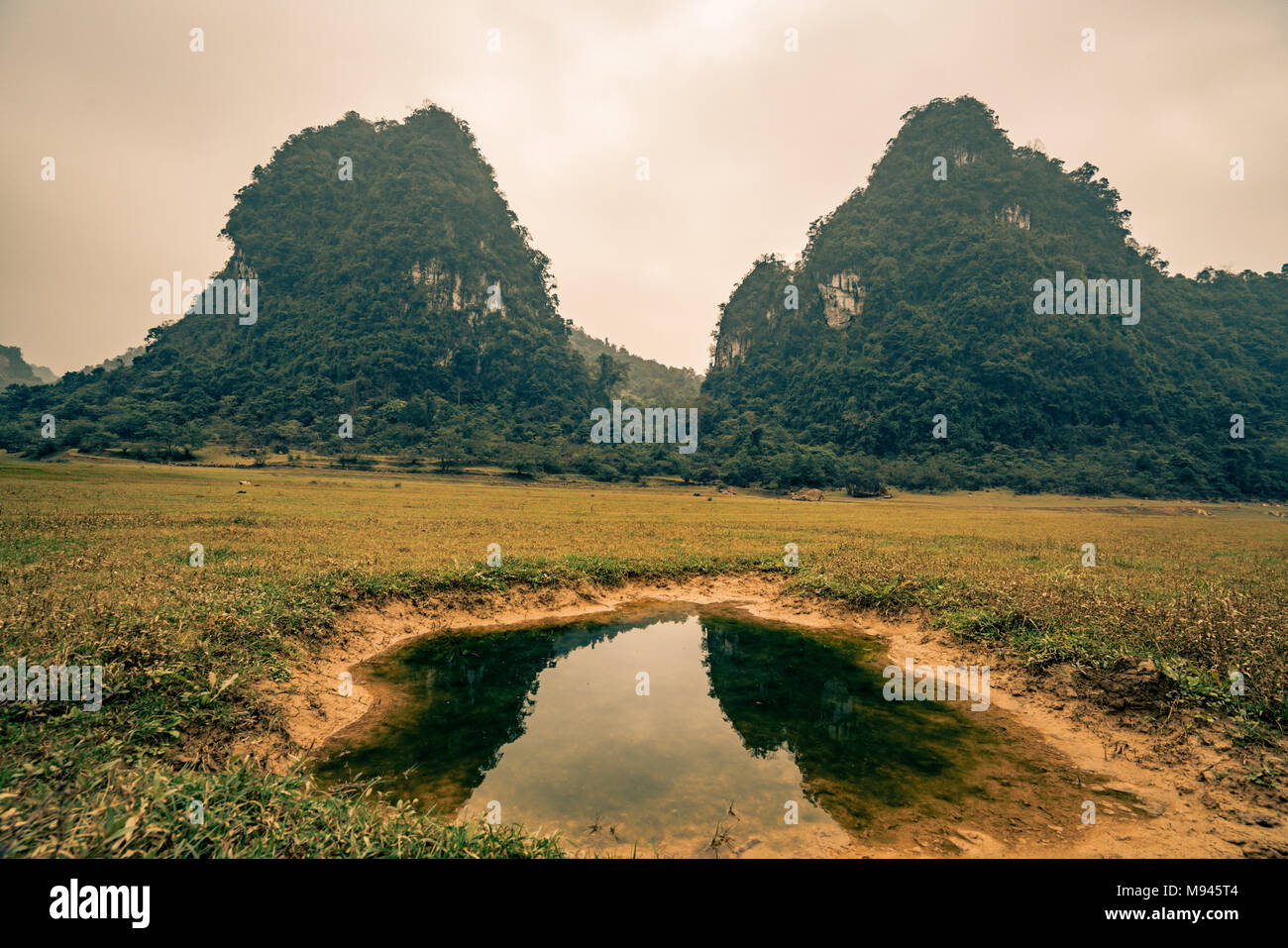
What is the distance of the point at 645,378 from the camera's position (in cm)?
17288

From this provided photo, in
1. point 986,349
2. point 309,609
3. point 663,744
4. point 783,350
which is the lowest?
point 663,744

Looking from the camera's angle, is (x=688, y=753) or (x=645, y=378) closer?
(x=688, y=753)

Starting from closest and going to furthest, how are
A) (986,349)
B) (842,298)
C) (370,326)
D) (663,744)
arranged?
(663,744), (986,349), (370,326), (842,298)

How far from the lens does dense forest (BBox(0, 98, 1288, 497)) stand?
72.6 meters

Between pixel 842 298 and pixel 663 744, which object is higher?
pixel 842 298

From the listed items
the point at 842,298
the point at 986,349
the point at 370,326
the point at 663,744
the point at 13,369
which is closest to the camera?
the point at 663,744

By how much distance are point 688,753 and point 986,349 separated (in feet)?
376

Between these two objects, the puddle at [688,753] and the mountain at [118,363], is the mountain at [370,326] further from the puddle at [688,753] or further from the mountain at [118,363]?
the puddle at [688,753]

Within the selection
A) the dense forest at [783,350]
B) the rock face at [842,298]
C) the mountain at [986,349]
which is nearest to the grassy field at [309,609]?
the dense forest at [783,350]

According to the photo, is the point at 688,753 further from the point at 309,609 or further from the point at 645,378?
the point at 645,378

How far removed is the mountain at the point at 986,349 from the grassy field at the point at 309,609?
55650 millimetres

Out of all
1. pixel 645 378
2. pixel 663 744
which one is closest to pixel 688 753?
pixel 663 744
